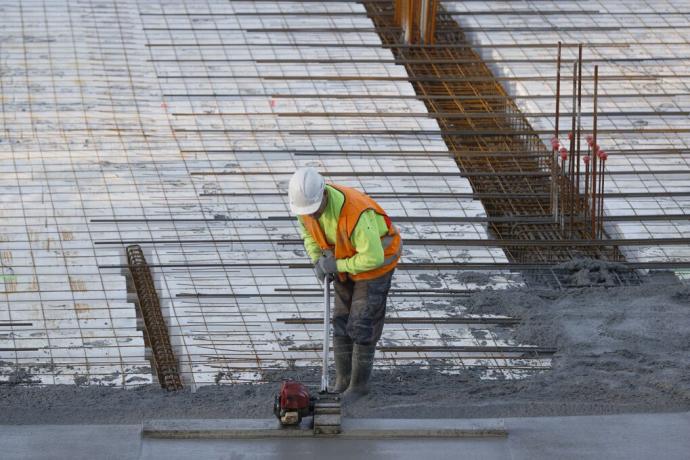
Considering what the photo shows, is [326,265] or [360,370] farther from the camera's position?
[360,370]

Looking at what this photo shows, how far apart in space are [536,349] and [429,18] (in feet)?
19.9

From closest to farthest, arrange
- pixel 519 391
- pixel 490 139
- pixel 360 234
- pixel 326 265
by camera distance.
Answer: pixel 360 234 → pixel 326 265 → pixel 519 391 → pixel 490 139

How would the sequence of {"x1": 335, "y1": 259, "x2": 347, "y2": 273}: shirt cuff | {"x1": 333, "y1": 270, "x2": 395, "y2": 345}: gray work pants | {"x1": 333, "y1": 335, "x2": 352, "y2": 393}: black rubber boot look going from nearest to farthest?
{"x1": 335, "y1": 259, "x2": 347, "y2": 273}: shirt cuff → {"x1": 333, "y1": 270, "x2": 395, "y2": 345}: gray work pants → {"x1": 333, "y1": 335, "x2": 352, "y2": 393}: black rubber boot

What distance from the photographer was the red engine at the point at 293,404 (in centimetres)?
554

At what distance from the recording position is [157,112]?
416 inches

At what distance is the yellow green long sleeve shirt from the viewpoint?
5.57m

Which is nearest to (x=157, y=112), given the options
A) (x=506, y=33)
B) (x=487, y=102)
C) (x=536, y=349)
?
(x=487, y=102)

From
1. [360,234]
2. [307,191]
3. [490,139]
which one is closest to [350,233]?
[360,234]

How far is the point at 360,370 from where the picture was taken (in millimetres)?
6004

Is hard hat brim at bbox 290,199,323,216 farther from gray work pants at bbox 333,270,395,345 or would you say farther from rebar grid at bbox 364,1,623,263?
rebar grid at bbox 364,1,623,263

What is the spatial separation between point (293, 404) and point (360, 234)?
0.87 metres

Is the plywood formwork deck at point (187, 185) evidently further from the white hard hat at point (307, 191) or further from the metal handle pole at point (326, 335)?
the white hard hat at point (307, 191)

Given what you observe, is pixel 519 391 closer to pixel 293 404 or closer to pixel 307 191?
pixel 293 404

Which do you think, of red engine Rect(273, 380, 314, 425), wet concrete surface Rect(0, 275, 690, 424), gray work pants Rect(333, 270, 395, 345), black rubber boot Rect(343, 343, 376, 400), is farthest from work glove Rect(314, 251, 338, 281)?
wet concrete surface Rect(0, 275, 690, 424)
